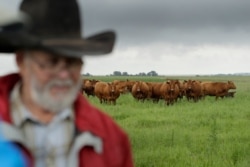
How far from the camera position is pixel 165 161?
847 centimetres

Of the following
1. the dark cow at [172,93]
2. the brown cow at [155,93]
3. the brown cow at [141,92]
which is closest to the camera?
the dark cow at [172,93]

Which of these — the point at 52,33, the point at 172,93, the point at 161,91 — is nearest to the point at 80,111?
the point at 52,33

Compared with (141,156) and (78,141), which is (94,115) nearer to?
(78,141)

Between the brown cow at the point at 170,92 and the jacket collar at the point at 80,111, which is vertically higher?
the jacket collar at the point at 80,111

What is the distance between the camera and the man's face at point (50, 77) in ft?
7.62

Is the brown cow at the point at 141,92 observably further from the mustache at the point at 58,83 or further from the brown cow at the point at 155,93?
the mustache at the point at 58,83

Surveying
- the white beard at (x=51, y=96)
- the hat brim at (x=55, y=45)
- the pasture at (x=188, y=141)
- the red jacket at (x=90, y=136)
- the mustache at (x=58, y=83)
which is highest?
the hat brim at (x=55, y=45)

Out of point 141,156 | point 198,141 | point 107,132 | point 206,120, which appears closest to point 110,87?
point 206,120

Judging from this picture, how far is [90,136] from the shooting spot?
2.48m

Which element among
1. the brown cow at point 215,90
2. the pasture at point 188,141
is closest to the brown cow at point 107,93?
the brown cow at point 215,90

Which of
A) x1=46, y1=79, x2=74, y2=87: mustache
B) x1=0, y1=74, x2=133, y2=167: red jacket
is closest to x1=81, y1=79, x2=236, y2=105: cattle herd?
x1=0, y1=74, x2=133, y2=167: red jacket

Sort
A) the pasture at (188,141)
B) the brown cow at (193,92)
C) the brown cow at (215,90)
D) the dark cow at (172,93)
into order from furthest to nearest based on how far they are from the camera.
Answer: the brown cow at (215,90) → the brown cow at (193,92) → the dark cow at (172,93) → the pasture at (188,141)

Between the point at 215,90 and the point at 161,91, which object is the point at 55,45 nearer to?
the point at 161,91

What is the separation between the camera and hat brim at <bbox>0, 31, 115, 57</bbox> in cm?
222
